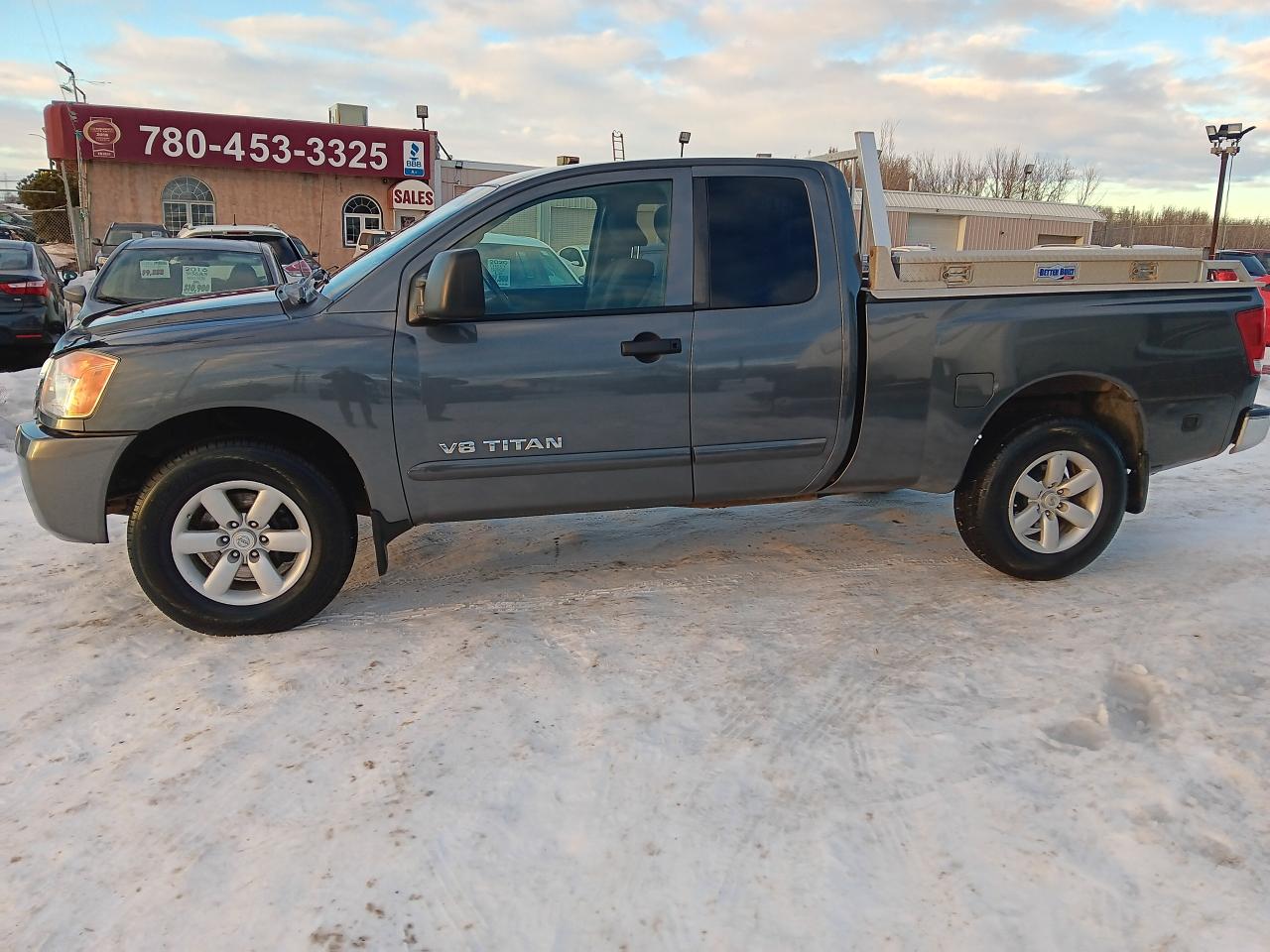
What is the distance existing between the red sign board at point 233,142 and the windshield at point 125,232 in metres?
7.47

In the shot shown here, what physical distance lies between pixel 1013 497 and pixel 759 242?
5.45 ft

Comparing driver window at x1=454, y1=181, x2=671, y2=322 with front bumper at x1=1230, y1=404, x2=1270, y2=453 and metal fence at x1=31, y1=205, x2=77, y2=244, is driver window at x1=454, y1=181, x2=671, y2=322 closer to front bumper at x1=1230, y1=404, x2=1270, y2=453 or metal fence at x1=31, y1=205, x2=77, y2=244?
front bumper at x1=1230, y1=404, x2=1270, y2=453

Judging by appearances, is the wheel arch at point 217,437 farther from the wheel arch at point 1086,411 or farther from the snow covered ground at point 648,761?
the wheel arch at point 1086,411

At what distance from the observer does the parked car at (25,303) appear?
10.5 meters

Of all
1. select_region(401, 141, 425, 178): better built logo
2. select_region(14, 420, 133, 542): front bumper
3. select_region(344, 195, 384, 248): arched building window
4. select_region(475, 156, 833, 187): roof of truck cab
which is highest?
select_region(401, 141, 425, 178): better built logo

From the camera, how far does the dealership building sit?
26.1 metres

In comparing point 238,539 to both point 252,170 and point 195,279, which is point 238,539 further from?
point 252,170

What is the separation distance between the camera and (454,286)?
3551 millimetres

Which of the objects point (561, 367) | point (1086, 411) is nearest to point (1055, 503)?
point (1086, 411)

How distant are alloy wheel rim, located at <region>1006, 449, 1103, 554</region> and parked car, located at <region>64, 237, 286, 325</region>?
20.4ft

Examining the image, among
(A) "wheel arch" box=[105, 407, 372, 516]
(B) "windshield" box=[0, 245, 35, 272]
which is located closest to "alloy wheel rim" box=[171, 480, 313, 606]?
(A) "wheel arch" box=[105, 407, 372, 516]

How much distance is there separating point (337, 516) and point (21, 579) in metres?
1.79

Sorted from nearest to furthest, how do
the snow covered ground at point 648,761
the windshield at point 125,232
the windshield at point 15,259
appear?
1. the snow covered ground at point 648,761
2. the windshield at point 15,259
3. the windshield at point 125,232

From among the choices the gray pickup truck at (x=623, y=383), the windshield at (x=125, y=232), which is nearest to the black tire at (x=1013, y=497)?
the gray pickup truck at (x=623, y=383)
